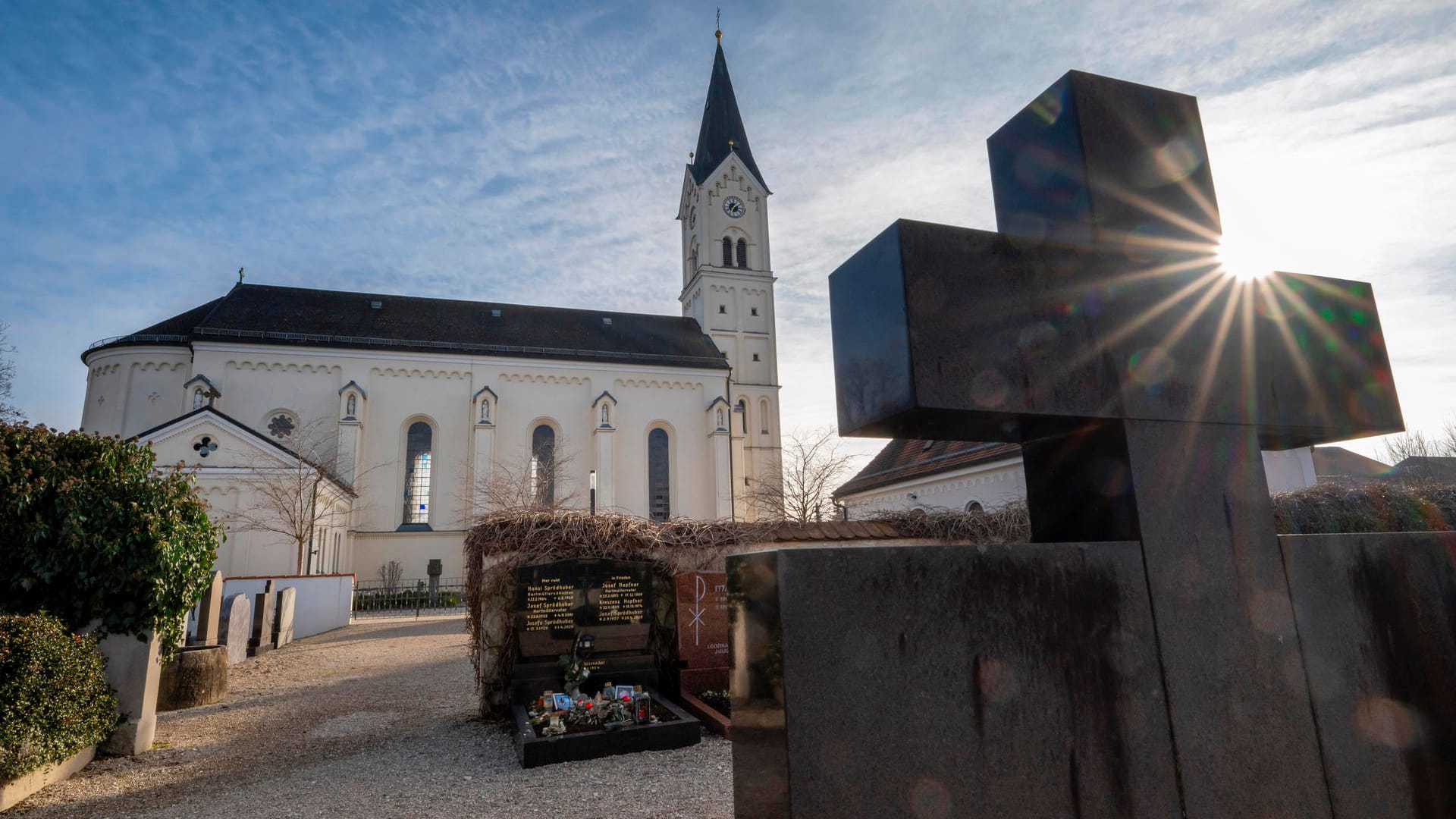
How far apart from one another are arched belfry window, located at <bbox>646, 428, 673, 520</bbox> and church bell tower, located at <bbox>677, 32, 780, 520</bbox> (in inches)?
159

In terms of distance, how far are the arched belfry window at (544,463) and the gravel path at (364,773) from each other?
74.2ft

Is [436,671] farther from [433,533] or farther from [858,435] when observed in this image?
[433,533]

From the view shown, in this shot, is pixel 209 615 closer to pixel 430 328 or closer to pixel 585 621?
pixel 585 621

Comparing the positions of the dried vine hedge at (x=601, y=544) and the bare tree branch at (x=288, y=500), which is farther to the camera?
the bare tree branch at (x=288, y=500)

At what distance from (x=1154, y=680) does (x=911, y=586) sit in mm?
828

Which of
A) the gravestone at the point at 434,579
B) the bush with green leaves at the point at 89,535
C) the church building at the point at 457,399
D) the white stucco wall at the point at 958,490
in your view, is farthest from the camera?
the church building at the point at 457,399

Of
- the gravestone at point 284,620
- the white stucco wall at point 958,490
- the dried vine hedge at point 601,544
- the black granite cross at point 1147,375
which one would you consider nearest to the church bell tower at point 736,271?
the white stucco wall at point 958,490

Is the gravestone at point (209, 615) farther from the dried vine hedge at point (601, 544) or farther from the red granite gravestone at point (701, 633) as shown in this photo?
the red granite gravestone at point (701, 633)

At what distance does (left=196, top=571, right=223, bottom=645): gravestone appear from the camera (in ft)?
34.1

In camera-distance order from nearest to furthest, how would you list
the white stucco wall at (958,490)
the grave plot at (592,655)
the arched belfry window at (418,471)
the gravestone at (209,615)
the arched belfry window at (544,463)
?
the grave plot at (592,655)
the gravestone at (209,615)
the white stucco wall at (958,490)
the arched belfry window at (418,471)
the arched belfry window at (544,463)

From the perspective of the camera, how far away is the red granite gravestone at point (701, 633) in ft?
27.3

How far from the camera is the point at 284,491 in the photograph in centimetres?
2327

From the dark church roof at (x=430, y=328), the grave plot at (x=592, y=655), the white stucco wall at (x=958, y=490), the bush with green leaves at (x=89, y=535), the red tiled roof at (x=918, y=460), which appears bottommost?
the grave plot at (x=592, y=655)

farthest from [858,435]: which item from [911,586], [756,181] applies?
[756,181]
